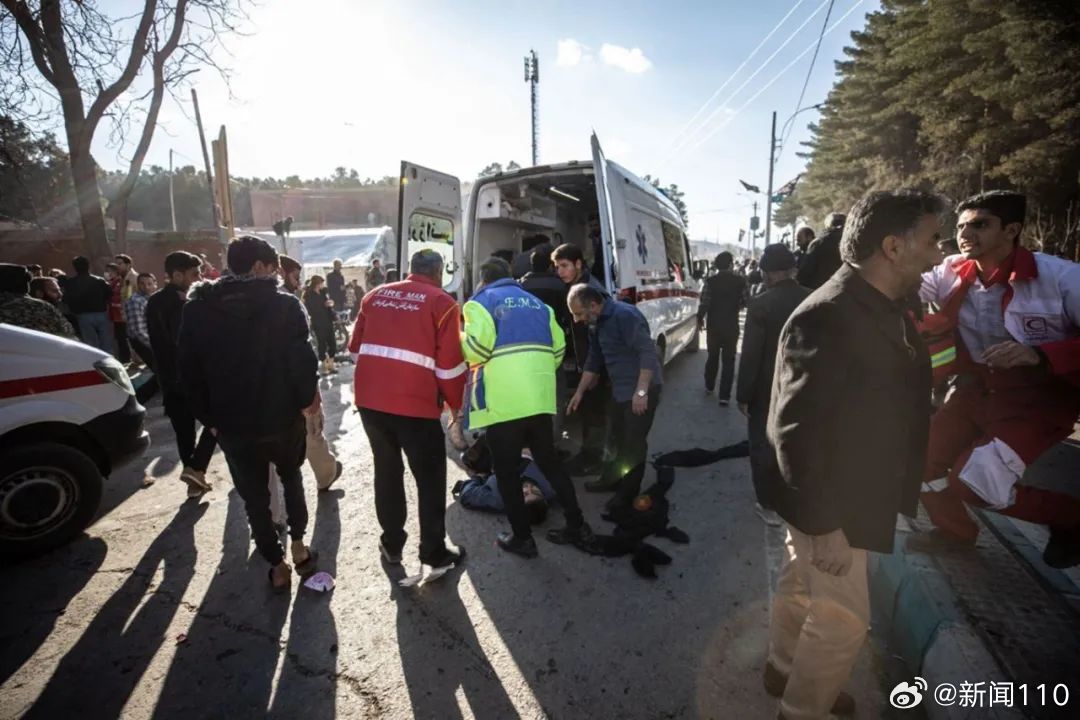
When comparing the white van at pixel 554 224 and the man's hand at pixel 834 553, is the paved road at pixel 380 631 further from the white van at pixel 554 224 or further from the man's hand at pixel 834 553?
the white van at pixel 554 224

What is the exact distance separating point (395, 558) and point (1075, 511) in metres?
3.48

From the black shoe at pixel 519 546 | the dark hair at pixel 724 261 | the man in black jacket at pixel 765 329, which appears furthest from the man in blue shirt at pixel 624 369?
the dark hair at pixel 724 261

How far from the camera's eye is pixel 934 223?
1.60m

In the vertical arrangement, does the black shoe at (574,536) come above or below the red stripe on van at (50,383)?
below

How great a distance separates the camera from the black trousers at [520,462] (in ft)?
9.95

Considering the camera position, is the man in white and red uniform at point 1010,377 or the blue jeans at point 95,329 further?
the blue jeans at point 95,329

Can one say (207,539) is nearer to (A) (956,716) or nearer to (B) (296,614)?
(B) (296,614)

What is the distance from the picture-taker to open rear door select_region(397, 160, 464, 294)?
512cm

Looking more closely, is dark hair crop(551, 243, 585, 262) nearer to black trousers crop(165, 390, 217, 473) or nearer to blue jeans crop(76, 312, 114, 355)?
black trousers crop(165, 390, 217, 473)

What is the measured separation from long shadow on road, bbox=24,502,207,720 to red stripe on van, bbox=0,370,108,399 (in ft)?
3.95

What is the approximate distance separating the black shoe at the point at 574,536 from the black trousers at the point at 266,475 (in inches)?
61.4

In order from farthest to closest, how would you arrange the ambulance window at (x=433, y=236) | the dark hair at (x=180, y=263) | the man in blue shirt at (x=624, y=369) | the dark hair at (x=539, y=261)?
the ambulance window at (x=433, y=236) < the dark hair at (x=539, y=261) < the dark hair at (x=180, y=263) < the man in blue shirt at (x=624, y=369)

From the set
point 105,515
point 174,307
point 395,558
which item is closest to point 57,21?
point 174,307

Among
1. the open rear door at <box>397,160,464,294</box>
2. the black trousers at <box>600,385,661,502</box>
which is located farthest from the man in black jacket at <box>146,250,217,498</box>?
the black trousers at <box>600,385,661,502</box>
